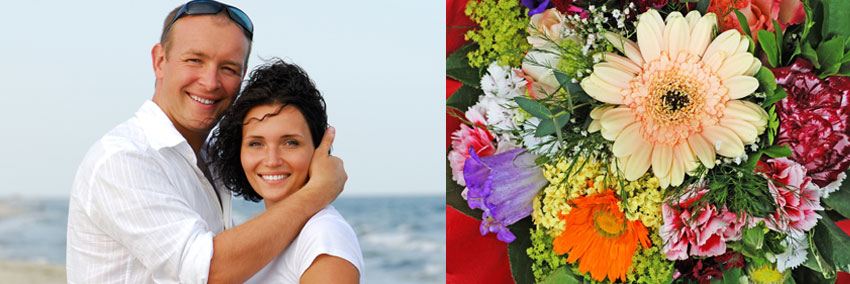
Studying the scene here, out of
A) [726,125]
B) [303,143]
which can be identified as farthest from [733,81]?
[303,143]

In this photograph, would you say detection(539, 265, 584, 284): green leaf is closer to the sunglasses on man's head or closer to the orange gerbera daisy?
the orange gerbera daisy

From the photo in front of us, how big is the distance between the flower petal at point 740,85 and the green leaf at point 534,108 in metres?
0.31

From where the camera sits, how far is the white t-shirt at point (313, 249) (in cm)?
154

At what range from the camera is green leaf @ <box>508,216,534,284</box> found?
1471mm

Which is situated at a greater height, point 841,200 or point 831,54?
point 831,54

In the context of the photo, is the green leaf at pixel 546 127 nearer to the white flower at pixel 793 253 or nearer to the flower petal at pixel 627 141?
the flower petal at pixel 627 141

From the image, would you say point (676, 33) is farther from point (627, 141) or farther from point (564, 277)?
point (564, 277)

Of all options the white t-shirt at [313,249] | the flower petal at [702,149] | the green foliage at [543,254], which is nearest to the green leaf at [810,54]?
the flower petal at [702,149]

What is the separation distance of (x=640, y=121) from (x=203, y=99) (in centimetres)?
119

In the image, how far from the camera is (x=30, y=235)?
11680 mm

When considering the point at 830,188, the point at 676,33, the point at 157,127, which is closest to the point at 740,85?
the point at 676,33

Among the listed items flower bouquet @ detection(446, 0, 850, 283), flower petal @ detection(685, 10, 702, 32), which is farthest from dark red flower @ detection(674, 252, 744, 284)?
flower petal @ detection(685, 10, 702, 32)

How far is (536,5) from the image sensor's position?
1.41 meters

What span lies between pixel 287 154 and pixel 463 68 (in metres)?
0.47
